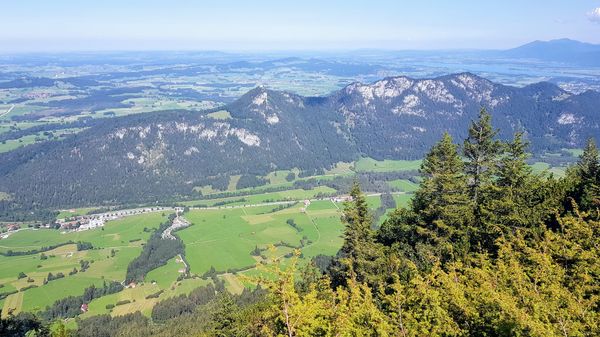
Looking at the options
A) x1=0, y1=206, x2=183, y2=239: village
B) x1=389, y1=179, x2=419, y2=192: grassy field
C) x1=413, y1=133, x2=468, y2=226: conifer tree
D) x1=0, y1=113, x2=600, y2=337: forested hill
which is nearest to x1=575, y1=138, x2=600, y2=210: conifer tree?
x1=0, y1=113, x2=600, y2=337: forested hill

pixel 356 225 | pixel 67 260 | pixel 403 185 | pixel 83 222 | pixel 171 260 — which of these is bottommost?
pixel 83 222

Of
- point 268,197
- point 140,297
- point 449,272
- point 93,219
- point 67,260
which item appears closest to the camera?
point 449,272

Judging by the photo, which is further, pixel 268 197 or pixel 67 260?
pixel 268 197

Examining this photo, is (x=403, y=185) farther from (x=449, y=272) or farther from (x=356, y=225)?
(x=449, y=272)

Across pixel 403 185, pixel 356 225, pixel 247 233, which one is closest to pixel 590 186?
pixel 356 225

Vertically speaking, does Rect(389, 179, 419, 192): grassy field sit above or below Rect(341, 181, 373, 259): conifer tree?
below

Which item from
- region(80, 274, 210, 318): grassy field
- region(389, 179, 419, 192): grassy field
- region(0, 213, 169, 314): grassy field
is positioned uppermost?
region(389, 179, 419, 192): grassy field

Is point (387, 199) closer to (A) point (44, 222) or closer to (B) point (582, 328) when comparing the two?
(A) point (44, 222)

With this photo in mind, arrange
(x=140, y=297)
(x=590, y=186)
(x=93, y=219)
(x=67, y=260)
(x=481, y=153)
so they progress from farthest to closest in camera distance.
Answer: (x=93, y=219), (x=67, y=260), (x=140, y=297), (x=481, y=153), (x=590, y=186)

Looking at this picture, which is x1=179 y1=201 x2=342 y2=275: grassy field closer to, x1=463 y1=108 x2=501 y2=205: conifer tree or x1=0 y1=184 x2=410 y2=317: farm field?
x1=0 y1=184 x2=410 y2=317: farm field

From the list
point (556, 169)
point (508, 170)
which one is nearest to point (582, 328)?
point (508, 170)

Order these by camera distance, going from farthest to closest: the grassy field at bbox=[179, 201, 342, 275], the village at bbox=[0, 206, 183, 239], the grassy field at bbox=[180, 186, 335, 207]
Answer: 1. the grassy field at bbox=[180, 186, 335, 207]
2. the village at bbox=[0, 206, 183, 239]
3. the grassy field at bbox=[179, 201, 342, 275]
